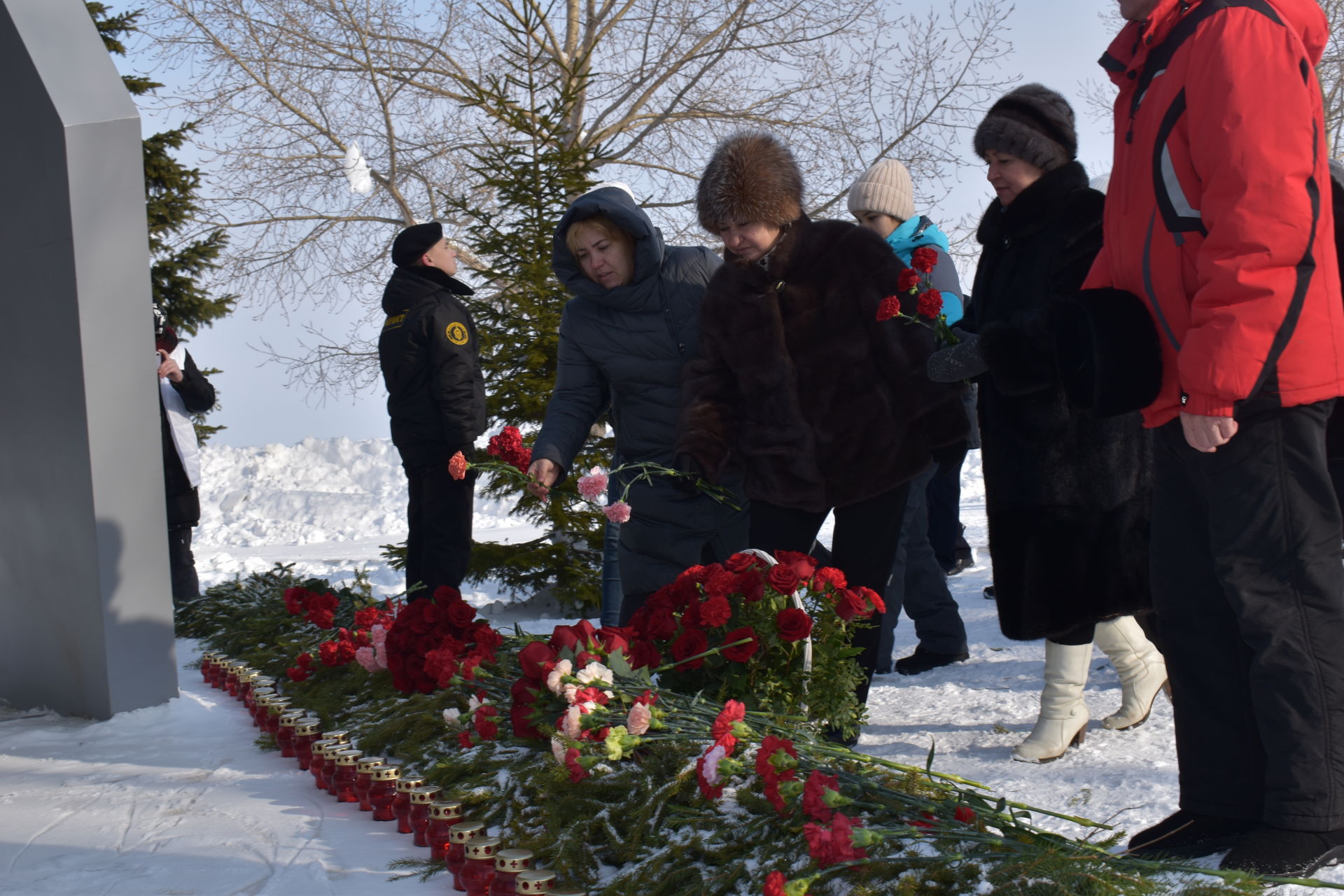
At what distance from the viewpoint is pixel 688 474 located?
364 cm

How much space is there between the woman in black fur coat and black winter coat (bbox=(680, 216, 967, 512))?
25 centimetres

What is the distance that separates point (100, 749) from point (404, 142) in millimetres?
8645

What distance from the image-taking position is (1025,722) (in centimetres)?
379

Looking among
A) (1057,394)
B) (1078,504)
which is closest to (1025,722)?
(1078,504)

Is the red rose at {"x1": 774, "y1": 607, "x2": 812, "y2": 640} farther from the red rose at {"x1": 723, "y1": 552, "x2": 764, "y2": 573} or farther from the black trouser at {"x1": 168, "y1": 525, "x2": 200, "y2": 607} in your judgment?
the black trouser at {"x1": 168, "y1": 525, "x2": 200, "y2": 607}

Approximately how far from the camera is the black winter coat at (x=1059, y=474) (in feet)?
10.2

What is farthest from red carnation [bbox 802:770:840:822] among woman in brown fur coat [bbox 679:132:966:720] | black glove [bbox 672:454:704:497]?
black glove [bbox 672:454:704:497]

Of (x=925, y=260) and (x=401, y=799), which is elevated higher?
(x=925, y=260)

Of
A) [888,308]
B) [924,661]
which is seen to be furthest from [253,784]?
[924,661]

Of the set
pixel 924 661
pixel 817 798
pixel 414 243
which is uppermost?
pixel 414 243

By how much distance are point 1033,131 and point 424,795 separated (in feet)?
8.05

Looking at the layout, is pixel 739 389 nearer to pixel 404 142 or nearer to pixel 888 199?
pixel 888 199

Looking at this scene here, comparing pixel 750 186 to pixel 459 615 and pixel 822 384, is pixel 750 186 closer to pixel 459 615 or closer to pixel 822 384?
pixel 822 384

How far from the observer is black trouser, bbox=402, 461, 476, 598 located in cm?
595
